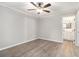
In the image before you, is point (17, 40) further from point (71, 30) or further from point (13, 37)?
point (71, 30)

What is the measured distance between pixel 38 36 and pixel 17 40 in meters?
2.56

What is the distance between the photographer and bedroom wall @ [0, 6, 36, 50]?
137 inches

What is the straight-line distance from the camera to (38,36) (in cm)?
661

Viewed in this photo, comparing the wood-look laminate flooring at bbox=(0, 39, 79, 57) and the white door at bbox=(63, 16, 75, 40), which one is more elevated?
the white door at bbox=(63, 16, 75, 40)

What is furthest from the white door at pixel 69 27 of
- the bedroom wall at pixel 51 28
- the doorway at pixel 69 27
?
the bedroom wall at pixel 51 28

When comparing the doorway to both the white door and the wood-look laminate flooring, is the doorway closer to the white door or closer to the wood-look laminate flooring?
the white door

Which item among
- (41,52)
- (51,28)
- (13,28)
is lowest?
(41,52)

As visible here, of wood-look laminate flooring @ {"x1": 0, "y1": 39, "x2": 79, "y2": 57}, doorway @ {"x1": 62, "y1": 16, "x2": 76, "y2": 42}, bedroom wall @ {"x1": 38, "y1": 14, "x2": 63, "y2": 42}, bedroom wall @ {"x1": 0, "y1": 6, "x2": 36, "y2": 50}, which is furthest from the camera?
doorway @ {"x1": 62, "y1": 16, "x2": 76, "y2": 42}

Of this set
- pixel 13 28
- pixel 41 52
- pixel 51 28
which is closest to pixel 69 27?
pixel 51 28

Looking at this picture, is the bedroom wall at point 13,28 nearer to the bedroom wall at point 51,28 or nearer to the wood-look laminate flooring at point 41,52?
the wood-look laminate flooring at point 41,52

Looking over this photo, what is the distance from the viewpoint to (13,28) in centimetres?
402

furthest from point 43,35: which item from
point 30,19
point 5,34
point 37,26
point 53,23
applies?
point 5,34

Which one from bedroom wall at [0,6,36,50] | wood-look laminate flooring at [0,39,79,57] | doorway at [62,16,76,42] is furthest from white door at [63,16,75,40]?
bedroom wall at [0,6,36,50]

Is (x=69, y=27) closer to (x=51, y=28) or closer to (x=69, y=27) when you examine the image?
(x=69, y=27)
